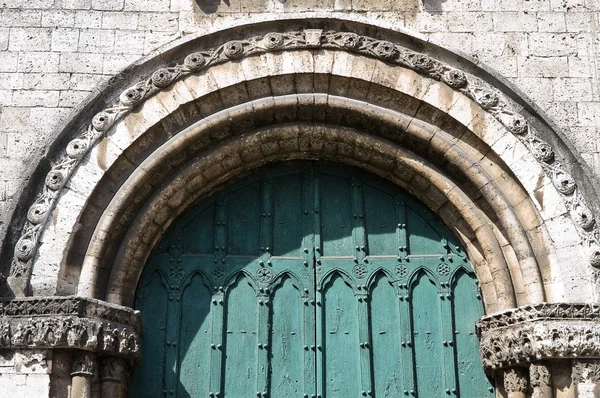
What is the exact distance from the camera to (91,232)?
6.52 m

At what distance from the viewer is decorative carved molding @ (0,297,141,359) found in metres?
6.12

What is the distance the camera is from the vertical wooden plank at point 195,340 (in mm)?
6711

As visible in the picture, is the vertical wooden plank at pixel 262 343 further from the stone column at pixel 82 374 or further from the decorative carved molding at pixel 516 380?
the decorative carved molding at pixel 516 380

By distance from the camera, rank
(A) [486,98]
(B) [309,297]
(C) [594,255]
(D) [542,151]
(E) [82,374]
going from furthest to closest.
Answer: (B) [309,297], (A) [486,98], (D) [542,151], (C) [594,255], (E) [82,374]

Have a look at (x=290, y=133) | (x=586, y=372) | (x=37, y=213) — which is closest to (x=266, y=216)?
(x=290, y=133)

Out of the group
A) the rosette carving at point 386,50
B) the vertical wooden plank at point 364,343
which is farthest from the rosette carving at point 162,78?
the vertical wooden plank at point 364,343

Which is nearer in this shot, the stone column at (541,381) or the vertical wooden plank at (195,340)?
the stone column at (541,381)

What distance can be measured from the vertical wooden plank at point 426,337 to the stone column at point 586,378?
1.01 metres

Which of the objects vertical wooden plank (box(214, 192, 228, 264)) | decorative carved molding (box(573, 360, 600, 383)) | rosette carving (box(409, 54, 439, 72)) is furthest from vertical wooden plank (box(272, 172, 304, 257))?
decorative carved molding (box(573, 360, 600, 383))

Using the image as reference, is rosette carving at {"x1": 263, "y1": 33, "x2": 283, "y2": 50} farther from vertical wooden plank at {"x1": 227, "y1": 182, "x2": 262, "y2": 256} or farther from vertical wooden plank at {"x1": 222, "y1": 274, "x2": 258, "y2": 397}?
vertical wooden plank at {"x1": 222, "y1": 274, "x2": 258, "y2": 397}

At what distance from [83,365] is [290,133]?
7.23 ft

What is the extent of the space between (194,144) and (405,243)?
169cm

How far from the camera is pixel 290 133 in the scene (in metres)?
7.04

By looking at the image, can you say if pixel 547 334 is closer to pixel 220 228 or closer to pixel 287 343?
pixel 287 343
